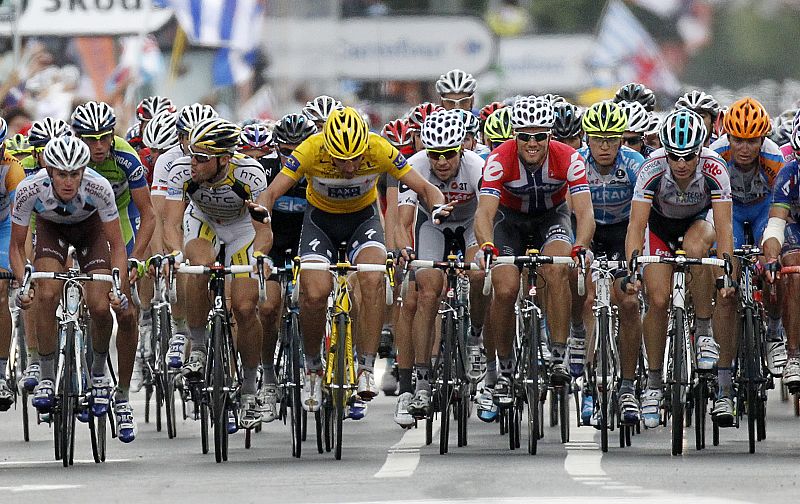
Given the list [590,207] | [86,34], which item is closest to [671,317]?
[590,207]

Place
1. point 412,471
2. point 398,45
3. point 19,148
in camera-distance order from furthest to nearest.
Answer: point 398,45, point 19,148, point 412,471

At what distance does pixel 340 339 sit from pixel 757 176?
3828 millimetres

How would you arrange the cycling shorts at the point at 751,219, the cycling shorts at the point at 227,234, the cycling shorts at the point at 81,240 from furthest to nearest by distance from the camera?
the cycling shorts at the point at 751,219 → the cycling shorts at the point at 227,234 → the cycling shorts at the point at 81,240

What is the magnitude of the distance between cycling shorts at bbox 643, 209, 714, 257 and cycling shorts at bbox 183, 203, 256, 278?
2.68 metres

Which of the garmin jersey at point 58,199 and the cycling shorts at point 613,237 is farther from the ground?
the garmin jersey at point 58,199

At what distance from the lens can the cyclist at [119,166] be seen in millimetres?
16516

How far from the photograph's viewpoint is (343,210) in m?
16.2

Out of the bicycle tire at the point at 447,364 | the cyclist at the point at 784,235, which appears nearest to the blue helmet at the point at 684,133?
the cyclist at the point at 784,235

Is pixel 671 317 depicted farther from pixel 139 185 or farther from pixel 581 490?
pixel 139 185

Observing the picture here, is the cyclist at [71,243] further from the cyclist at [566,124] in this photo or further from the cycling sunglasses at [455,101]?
the cycling sunglasses at [455,101]

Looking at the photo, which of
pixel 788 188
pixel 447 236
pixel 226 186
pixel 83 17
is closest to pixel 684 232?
pixel 788 188

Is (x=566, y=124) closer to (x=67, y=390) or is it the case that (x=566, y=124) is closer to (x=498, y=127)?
(x=498, y=127)

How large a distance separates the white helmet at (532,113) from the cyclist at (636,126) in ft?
5.33

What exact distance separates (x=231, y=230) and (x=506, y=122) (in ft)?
11.2
